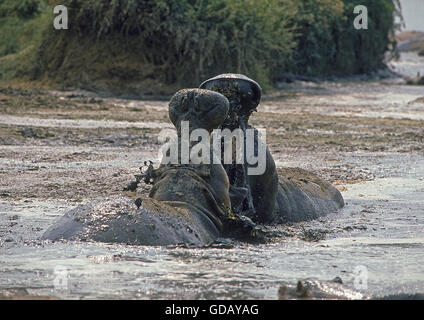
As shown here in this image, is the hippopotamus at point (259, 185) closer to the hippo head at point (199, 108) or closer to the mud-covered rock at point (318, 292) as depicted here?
the hippo head at point (199, 108)

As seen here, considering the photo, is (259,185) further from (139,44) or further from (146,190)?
(139,44)

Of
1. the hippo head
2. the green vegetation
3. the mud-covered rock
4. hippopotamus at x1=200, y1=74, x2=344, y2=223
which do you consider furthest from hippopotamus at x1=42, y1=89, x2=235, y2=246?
the green vegetation

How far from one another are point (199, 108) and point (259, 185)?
1.14 metres

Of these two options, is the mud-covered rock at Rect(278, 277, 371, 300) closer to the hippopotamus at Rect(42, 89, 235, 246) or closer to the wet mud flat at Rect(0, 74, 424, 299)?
the wet mud flat at Rect(0, 74, 424, 299)

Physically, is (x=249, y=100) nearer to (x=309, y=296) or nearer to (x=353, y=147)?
(x=309, y=296)

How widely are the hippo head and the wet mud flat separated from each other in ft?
2.67

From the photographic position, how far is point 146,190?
898cm

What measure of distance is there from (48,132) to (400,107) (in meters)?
10.8

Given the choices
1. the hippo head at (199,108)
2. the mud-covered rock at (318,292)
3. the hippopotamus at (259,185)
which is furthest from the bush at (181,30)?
the mud-covered rock at (318,292)

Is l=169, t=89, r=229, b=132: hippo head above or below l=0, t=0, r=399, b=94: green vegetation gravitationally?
above

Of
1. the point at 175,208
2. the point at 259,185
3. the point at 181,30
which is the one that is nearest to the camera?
the point at 175,208

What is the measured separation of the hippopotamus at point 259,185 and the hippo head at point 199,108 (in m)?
0.64

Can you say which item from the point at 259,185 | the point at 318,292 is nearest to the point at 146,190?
the point at 259,185

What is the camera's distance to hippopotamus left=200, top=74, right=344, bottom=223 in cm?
698
